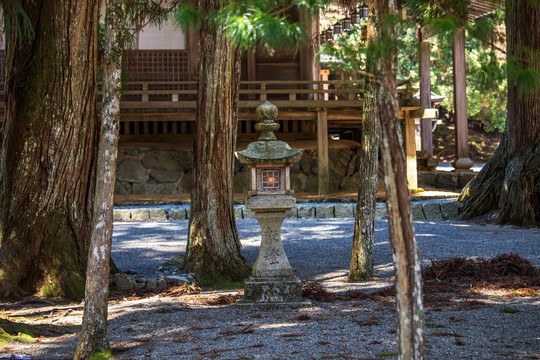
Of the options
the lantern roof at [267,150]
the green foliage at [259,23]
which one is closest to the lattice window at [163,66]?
the lantern roof at [267,150]

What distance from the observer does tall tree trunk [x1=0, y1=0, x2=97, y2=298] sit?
7812 millimetres

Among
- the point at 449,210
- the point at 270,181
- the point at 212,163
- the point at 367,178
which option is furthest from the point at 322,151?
the point at 270,181

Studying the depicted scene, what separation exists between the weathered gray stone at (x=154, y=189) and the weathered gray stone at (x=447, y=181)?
7.64m

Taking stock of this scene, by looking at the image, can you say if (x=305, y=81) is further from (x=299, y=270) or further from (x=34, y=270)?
(x=34, y=270)

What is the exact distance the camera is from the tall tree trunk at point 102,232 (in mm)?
4961

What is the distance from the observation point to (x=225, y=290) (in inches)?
329

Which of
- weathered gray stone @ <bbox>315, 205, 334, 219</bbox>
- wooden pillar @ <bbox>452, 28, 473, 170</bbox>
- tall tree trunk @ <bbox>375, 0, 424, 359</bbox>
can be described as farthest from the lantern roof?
wooden pillar @ <bbox>452, 28, 473, 170</bbox>

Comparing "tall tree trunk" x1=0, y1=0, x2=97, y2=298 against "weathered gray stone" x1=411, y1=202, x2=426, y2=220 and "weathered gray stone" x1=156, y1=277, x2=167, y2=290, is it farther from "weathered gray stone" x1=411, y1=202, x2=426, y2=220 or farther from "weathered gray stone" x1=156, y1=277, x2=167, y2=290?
"weathered gray stone" x1=411, y1=202, x2=426, y2=220

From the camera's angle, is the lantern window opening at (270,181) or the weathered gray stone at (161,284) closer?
the lantern window opening at (270,181)

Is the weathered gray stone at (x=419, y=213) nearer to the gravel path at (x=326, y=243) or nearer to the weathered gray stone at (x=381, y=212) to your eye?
the weathered gray stone at (x=381, y=212)

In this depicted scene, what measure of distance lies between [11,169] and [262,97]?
30.6 feet

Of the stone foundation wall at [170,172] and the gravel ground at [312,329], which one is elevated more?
the stone foundation wall at [170,172]

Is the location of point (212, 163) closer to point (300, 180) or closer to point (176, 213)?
point (176, 213)

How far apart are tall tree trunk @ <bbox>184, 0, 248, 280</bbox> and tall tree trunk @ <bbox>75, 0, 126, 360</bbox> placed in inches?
147
